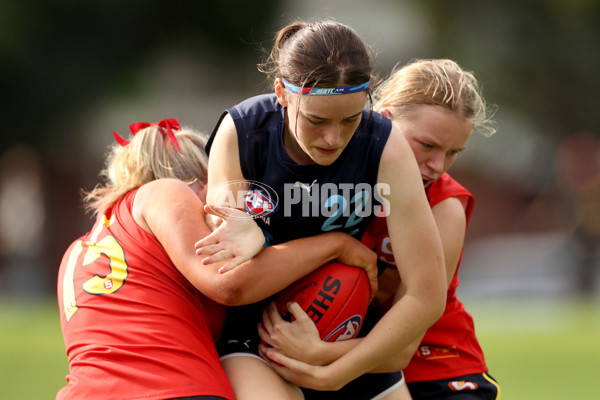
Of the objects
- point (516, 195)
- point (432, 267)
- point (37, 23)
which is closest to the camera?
point (432, 267)

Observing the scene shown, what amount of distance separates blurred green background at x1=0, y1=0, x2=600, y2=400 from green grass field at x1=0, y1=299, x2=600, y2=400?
22 centimetres

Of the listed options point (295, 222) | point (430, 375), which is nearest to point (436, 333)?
point (430, 375)

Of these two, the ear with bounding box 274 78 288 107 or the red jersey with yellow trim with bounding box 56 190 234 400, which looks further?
the ear with bounding box 274 78 288 107

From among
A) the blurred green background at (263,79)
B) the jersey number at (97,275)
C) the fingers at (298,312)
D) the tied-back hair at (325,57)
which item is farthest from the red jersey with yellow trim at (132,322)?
the blurred green background at (263,79)

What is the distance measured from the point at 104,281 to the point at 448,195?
70.2 inches

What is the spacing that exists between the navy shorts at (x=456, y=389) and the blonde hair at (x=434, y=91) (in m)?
1.40

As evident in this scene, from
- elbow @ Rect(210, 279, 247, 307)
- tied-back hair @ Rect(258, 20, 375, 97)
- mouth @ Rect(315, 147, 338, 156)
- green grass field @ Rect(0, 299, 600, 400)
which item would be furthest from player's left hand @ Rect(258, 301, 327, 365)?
green grass field @ Rect(0, 299, 600, 400)

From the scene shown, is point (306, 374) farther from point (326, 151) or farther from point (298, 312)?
point (326, 151)

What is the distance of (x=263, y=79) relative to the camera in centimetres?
2247

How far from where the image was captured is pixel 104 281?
13.1 ft

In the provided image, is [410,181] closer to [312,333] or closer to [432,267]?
[432,267]

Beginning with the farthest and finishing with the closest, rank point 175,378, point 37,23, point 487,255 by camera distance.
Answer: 1. point 37,23
2. point 487,255
3. point 175,378

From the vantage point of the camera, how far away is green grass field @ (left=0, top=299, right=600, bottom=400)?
10.2 metres

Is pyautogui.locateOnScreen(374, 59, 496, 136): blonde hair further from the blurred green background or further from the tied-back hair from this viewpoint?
the blurred green background
